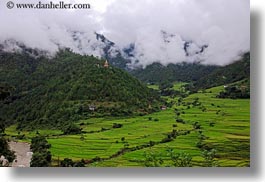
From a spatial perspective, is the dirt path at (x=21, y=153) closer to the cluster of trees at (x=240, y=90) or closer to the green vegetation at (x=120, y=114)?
the green vegetation at (x=120, y=114)

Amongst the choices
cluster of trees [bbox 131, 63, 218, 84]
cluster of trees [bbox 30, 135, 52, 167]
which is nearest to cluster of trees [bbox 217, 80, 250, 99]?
cluster of trees [bbox 131, 63, 218, 84]

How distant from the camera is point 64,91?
674 centimetres

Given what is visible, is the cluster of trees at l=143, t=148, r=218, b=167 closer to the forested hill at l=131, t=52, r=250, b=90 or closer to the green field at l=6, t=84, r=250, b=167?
the green field at l=6, t=84, r=250, b=167

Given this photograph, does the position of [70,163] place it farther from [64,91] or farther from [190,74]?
[190,74]

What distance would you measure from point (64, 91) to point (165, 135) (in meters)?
1.05

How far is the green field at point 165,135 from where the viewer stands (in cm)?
657

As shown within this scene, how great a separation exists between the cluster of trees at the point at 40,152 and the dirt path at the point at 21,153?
0.13 ft

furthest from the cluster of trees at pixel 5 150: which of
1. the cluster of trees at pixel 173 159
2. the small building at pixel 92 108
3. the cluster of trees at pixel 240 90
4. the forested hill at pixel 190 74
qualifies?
the cluster of trees at pixel 240 90

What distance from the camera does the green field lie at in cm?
657

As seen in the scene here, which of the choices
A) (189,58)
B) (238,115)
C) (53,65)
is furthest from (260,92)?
(53,65)

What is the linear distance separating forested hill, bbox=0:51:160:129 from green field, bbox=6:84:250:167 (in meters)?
0.11

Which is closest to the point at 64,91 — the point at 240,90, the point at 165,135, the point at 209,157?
the point at 165,135

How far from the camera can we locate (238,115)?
258 inches

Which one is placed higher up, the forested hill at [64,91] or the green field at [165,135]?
the forested hill at [64,91]
